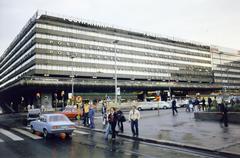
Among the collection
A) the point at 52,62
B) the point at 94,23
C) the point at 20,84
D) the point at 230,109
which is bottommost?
the point at 230,109

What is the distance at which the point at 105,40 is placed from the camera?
81.9 m

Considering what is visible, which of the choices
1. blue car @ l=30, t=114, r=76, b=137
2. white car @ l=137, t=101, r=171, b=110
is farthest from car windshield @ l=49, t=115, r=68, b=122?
white car @ l=137, t=101, r=171, b=110

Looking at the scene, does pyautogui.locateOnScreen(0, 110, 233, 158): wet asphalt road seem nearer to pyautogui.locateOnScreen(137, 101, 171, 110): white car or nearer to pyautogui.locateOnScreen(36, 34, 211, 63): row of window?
pyautogui.locateOnScreen(137, 101, 171, 110): white car

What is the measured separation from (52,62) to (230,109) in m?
54.5

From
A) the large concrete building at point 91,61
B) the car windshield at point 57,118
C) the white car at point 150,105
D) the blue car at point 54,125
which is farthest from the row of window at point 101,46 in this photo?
the car windshield at point 57,118

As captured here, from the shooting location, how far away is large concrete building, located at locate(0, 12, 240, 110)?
224 feet

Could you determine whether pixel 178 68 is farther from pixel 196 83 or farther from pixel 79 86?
pixel 79 86

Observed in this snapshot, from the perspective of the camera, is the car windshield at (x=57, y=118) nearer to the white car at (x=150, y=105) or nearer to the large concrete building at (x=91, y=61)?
the white car at (x=150, y=105)

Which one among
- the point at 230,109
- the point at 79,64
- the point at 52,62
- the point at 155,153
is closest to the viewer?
the point at 155,153

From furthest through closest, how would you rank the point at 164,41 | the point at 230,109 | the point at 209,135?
1. the point at 164,41
2. the point at 230,109
3. the point at 209,135

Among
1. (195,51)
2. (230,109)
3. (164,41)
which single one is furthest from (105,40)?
(230,109)

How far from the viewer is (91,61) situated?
76.8m

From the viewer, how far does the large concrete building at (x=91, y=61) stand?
224 ft

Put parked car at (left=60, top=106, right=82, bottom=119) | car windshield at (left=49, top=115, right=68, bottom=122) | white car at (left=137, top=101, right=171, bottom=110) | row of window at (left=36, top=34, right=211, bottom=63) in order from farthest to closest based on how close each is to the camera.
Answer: row of window at (left=36, top=34, right=211, bottom=63) → white car at (left=137, top=101, right=171, bottom=110) → parked car at (left=60, top=106, right=82, bottom=119) → car windshield at (left=49, top=115, right=68, bottom=122)
